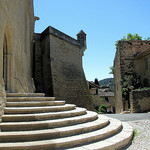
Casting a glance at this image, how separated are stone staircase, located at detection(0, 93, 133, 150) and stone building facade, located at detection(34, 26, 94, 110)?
8.56m

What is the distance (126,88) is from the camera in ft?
51.1

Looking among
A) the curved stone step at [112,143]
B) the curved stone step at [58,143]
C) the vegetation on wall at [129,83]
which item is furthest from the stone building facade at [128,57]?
the curved stone step at [58,143]

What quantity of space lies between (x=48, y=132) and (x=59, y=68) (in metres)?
11.1

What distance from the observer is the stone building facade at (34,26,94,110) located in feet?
43.8

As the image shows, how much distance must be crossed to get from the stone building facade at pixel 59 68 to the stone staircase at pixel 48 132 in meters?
8.56

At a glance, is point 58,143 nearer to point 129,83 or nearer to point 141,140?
point 141,140

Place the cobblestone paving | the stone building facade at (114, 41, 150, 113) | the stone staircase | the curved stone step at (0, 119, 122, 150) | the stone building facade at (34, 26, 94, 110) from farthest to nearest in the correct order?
the stone building facade at (114, 41, 150, 113)
the stone building facade at (34, 26, 94, 110)
the cobblestone paving
the stone staircase
the curved stone step at (0, 119, 122, 150)

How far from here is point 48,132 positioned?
10.5 feet

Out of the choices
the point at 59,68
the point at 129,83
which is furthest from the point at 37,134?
the point at 129,83

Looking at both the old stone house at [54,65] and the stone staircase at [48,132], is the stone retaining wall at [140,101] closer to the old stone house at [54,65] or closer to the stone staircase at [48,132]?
the old stone house at [54,65]

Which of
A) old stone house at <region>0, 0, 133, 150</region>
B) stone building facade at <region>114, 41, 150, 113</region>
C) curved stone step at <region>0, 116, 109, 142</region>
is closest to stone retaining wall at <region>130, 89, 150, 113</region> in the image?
stone building facade at <region>114, 41, 150, 113</region>

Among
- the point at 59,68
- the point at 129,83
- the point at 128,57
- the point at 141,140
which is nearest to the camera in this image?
the point at 141,140

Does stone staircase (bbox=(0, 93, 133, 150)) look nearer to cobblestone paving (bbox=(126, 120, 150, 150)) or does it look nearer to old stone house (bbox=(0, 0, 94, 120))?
cobblestone paving (bbox=(126, 120, 150, 150))

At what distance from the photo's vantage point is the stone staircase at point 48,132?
2.98m
